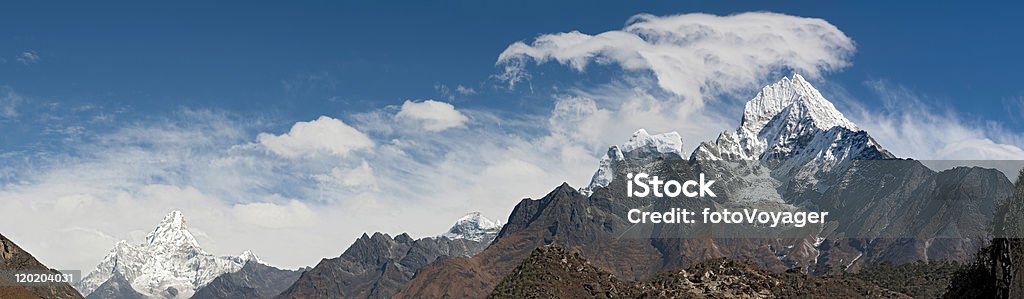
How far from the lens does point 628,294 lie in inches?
7446

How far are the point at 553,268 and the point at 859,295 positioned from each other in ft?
172

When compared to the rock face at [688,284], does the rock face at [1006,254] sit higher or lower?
lower

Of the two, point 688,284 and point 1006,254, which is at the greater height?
point 688,284

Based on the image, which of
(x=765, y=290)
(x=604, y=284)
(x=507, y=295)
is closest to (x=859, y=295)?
(x=765, y=290)

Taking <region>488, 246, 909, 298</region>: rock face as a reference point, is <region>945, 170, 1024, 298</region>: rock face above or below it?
below

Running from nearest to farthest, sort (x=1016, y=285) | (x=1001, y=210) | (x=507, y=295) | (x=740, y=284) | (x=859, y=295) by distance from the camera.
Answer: (x=1016, y=285), (x=1001, y=210), (x=740, y=284), (x=859, y=295), (x=507, y=295)

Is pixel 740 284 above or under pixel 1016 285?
above

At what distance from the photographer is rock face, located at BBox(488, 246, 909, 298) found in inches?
6471

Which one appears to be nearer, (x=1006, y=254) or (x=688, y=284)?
(x=1006, y=254)

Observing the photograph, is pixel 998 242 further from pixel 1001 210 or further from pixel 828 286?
pixel 828 286

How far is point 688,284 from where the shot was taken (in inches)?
6540

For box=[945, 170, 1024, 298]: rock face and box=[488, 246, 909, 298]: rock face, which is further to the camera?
box=[488, 246, 909, 298]: rock face

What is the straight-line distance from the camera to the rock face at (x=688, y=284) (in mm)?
164375

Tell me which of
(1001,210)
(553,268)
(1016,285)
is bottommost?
(1016,285)
